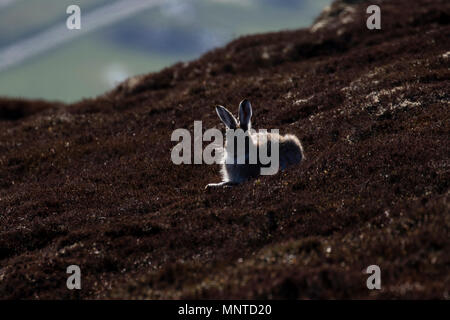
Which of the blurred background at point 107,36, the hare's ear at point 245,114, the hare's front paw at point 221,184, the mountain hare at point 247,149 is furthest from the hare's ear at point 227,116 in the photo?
the blurred background at point 107,36

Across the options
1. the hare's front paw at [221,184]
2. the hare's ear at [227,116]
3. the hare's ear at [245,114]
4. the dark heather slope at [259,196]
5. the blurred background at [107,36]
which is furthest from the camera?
the blurred background at [107,36]

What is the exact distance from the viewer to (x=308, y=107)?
21828 mm

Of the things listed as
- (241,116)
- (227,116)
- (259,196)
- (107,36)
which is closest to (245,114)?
(241,116)

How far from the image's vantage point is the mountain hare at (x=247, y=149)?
15148 millimetres

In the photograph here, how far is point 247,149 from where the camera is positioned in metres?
15.3

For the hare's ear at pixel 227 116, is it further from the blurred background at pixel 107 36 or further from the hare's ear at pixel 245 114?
the blurred background at pixel 107 36

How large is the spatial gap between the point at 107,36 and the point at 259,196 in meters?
111

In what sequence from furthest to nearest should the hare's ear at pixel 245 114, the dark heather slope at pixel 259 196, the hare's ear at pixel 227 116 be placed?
1. the hare's ear at pixel 227 116
2. the hare's ear at pixel 245 114
3. the dark heather slope at pixel 259 196

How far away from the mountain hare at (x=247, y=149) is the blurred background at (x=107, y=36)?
73.5 metres

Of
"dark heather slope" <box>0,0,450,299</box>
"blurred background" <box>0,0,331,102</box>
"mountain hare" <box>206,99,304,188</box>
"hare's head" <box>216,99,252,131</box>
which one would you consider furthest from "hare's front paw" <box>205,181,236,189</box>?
"blurred background" <box>0,0,331,102</box>

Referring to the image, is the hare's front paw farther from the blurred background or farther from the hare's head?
the blurred background

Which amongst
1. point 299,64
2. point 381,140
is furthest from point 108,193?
point 299,64
